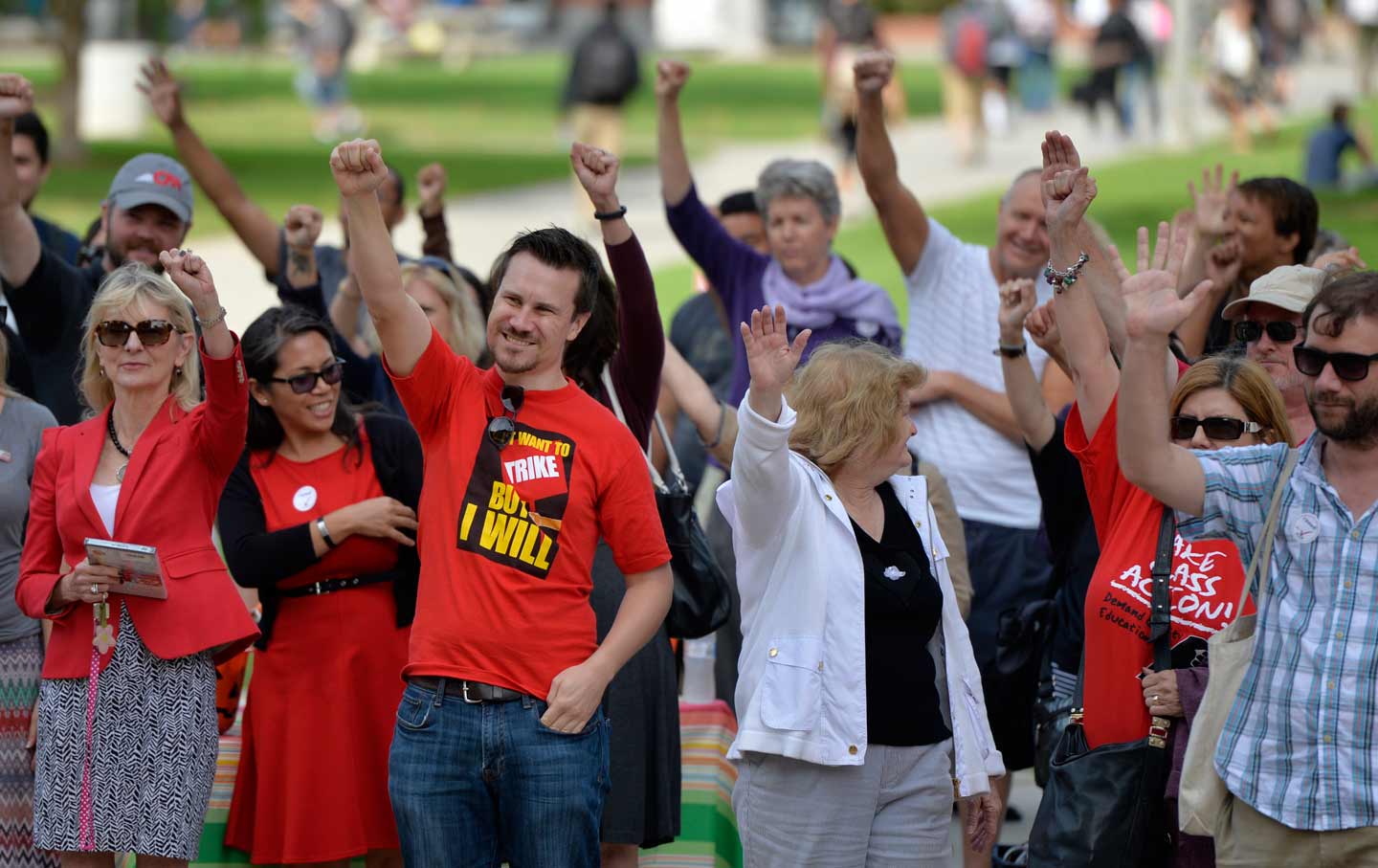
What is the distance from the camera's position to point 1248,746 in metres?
3.94

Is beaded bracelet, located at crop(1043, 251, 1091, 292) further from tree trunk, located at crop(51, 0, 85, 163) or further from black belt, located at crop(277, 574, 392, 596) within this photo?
tree trunk, located at crop(51, 0, 85, 163)

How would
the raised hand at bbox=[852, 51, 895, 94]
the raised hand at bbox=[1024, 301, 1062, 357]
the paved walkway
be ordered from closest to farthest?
the raised hand at bbox=[1024, 301, 1062, 357], the raised hand at bbox=[852, 51, 895, 94], the paved walkway

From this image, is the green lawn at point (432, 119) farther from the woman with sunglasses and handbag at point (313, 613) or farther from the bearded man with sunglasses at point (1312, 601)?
the bearded man with sunglasses at point (1312, 601)

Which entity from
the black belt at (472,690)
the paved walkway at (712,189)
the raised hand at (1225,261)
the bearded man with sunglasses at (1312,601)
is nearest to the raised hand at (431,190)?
the raised hand at (1225,261)

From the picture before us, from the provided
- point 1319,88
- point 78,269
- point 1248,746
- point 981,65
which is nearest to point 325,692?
point 78,269

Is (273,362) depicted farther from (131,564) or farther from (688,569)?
(688,569)

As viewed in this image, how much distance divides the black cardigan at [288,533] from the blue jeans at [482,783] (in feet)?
3.25

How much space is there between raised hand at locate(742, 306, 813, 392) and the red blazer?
1547 mm

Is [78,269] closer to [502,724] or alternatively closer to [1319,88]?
[502,724]

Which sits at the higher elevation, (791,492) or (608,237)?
(608,237)

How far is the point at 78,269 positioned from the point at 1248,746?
4.28m

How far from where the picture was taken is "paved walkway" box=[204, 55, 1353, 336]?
16.4 meters

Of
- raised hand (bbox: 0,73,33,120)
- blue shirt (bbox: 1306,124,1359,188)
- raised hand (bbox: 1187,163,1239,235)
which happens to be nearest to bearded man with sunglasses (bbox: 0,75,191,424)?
raised hand (bbox: 0,73,33,120)

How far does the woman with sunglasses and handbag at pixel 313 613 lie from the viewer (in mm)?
5250
